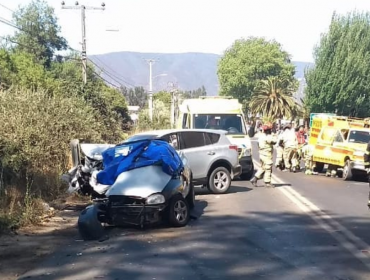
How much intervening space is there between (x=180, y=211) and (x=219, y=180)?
501 cm

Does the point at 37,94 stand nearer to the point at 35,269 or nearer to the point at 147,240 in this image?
the point at 147,240

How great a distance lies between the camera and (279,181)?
62.3ft

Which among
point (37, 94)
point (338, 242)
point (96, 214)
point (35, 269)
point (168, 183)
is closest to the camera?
point (35, 269)

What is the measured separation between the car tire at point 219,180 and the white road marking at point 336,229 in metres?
1.56

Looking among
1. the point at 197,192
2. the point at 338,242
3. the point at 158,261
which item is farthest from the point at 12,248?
the point at 197,192

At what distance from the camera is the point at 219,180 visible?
52.0 feet

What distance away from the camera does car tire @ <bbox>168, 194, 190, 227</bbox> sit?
10742 mm

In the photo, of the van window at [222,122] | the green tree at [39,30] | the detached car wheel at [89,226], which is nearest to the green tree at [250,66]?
the green tree at [39,30]

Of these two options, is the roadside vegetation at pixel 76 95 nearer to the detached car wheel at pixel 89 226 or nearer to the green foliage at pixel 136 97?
the detached car wheel at pixel 89 226

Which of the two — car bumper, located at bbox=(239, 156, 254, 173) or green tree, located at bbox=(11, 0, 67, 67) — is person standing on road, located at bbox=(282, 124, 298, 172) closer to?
car bumper, located at bbox=(239, 156, 254, 173)

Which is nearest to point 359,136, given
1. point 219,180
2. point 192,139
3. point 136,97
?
point 219,180

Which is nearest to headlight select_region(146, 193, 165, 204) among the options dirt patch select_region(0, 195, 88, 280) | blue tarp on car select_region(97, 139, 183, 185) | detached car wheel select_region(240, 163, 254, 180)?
blue tarp on car select_region(97, 139, 183, 185)

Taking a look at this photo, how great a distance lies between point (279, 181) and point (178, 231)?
906cm

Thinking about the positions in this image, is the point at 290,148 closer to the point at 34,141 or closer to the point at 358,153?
→ the point at 358,153
